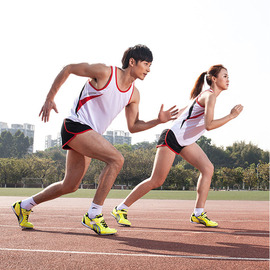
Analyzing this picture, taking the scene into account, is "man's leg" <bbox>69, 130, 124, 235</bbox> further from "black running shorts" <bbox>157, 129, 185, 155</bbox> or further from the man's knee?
the man's knee

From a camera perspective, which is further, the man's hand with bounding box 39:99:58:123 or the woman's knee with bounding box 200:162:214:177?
the woman's knee with bounding box 200:162:214:177

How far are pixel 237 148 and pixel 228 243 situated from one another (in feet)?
366

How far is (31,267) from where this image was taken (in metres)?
3.22

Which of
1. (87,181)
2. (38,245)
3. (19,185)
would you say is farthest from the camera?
(87,181)

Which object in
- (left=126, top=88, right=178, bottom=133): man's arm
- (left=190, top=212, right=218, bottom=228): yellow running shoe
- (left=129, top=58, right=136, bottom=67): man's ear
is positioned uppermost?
(left=129, top=58, right=136, bottom=67): man's ear

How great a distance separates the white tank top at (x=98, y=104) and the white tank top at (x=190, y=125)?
158cm

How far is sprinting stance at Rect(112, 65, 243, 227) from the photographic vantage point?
6281 mm

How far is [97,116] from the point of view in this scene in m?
5.10

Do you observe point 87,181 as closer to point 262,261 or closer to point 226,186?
point 226,186

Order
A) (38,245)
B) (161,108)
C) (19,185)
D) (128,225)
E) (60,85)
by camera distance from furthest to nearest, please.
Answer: (19,185)
(128,225)
(161,108)
(60,85)
(38,245)

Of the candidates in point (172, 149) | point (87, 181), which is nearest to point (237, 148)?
point (87, 181)

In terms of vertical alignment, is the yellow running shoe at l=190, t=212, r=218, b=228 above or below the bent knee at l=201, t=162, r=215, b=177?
below

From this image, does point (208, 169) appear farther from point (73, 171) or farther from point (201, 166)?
point (73, 171)

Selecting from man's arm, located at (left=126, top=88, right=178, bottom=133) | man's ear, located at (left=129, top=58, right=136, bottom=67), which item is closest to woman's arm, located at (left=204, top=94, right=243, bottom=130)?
man's arm, located at (left=126, top=88, right=178, bottom=133)
